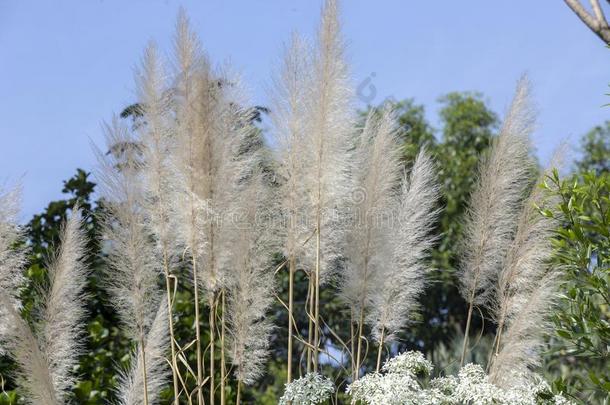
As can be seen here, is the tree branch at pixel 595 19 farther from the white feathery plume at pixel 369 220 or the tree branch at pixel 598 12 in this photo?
the white feathery plume at pixel 369 220

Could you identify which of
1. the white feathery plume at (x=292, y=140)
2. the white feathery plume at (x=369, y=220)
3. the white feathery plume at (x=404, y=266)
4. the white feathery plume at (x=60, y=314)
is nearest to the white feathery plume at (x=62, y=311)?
the white feathery plume at (x=60, y=314)

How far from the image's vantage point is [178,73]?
372cm

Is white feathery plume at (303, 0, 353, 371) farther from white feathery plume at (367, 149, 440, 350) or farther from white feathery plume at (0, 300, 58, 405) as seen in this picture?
white feathery plume at (0, 300, 58, 405)

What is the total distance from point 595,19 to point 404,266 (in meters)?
1.40

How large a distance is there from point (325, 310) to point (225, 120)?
6.92 meters

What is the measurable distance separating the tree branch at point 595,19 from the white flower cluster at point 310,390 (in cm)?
171

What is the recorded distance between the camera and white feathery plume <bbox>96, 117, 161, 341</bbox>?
3.80 m

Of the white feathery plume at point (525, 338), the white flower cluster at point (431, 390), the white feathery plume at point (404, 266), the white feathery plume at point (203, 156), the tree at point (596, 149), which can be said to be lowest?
the white flower cluster at point (431, 390)

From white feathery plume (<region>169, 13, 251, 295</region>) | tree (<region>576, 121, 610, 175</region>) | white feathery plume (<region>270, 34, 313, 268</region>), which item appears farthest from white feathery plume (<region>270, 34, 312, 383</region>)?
tree (<region>576, 121, 610, 175</region>)

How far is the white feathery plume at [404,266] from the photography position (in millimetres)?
3992

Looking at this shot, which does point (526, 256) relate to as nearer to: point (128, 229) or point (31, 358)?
point (128, 229)

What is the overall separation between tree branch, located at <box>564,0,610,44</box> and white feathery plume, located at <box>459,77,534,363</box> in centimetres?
89

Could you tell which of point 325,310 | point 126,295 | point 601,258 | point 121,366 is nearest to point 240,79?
point 126,295

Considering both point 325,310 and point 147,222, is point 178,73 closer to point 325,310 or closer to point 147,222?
point 147,222
